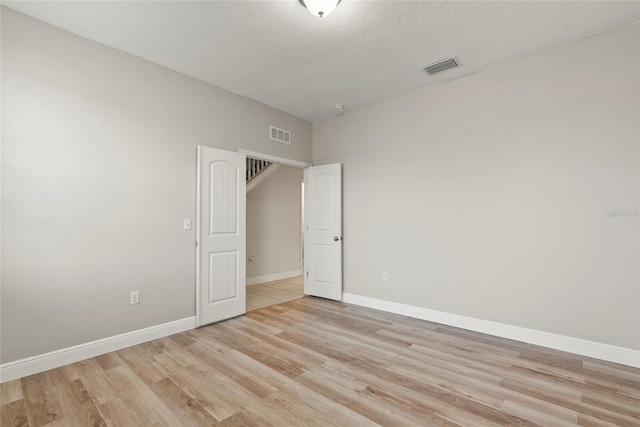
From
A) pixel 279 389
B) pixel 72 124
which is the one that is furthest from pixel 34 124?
pixel 279 389

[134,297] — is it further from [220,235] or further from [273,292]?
[273,292]

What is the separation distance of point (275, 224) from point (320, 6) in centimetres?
457

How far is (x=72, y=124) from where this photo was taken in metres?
2.66

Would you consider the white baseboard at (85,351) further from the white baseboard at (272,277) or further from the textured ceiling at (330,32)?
the textured ceiling at (330,32)

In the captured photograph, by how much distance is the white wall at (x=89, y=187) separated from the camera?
94.1 inches

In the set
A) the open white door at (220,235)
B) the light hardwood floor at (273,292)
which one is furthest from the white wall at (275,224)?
the open white door at (220,235)

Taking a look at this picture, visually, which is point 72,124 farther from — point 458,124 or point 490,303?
point 490,303

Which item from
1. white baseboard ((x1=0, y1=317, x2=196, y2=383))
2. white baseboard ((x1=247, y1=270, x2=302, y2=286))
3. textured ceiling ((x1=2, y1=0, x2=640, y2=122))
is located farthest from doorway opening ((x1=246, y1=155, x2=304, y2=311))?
textured ceiling ((x1=2, y1=0, x2=640, y2=122))

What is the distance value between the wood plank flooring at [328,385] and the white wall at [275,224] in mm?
2780

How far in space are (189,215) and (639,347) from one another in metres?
4.57

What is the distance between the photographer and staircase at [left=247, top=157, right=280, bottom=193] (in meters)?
5.75

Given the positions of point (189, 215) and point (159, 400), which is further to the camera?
point (189, 215)

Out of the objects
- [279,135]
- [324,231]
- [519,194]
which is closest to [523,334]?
[519,194]

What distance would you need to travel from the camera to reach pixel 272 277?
20.1 feet
